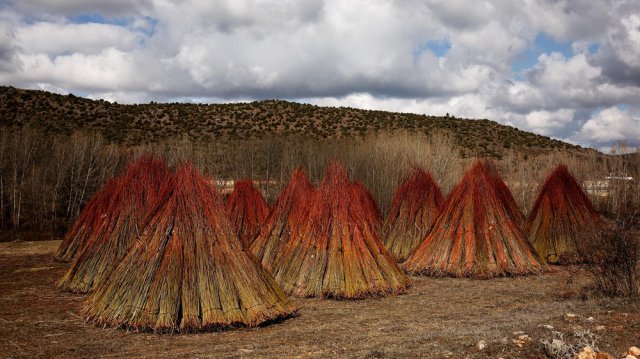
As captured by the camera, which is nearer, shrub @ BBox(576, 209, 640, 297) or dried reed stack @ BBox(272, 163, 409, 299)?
shrub @ BBox(576, 209, 640, 297)

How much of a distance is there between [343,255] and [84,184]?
25.1 metres

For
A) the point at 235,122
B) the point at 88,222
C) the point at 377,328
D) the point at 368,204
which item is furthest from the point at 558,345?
the point at 235,122

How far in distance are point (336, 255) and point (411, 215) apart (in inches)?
192

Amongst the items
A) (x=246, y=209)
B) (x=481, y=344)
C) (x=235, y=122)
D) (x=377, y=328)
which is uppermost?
(x=235, y=122)

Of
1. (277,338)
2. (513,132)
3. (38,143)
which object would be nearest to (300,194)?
(277,338)

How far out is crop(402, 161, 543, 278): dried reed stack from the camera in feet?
40.8

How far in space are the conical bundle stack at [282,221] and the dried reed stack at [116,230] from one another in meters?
2.70

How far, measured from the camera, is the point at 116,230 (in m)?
11.0

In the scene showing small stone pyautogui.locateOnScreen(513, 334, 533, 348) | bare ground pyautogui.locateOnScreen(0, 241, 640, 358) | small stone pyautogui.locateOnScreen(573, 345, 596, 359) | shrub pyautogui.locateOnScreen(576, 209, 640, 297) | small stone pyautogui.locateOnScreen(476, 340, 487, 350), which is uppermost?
shrub pyautogui.locateOnScreen(576, 209, 640, 297)

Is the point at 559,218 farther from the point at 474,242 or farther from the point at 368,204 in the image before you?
the point at 368,204

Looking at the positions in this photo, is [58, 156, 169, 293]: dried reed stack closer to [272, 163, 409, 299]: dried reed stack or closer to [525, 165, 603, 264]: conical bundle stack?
[272, 163, 409, 299]: dried reed stack

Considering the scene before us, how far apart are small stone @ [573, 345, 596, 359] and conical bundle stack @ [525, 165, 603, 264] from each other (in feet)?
29.4

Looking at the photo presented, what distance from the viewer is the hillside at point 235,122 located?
4816 cm

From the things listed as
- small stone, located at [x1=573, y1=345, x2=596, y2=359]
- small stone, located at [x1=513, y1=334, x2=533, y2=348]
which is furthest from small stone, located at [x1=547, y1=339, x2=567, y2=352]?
small stone, located at [x1=513, y1=334, x2=533, y2=348]
